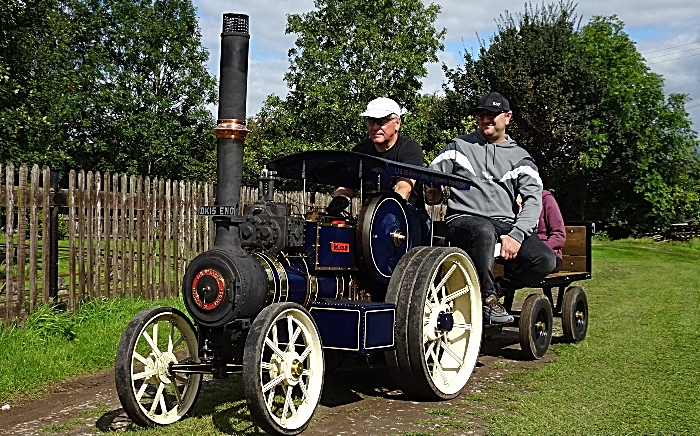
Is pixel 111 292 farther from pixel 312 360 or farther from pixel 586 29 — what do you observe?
pixel 586 29

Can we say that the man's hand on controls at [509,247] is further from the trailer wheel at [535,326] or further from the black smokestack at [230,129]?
the black smokestack at [230,129]

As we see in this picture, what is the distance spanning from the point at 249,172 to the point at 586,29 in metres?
26.9

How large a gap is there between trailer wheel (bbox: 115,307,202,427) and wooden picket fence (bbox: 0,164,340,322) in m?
2.34

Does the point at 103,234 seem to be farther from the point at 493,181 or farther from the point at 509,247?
the point at 509,247

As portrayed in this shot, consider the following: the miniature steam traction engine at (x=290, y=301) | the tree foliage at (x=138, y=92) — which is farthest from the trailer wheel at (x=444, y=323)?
the tree foliage at (x=138, y=92)

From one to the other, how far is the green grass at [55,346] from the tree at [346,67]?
61.0 feet

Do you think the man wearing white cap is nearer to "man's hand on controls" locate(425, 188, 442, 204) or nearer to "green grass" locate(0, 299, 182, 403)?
"man's hand on controls" locate(425, 188, 442, 204)

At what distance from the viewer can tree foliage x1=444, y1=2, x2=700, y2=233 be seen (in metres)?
32.8

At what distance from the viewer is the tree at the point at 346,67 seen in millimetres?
27484

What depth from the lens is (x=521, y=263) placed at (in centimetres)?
757

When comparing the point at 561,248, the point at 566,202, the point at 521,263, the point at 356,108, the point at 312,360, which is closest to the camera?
the point at 312,360

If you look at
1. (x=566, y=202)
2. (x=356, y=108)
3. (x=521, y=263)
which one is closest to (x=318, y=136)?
(x=356, y=108)

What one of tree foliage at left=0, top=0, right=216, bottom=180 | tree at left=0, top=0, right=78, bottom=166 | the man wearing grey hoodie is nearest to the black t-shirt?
the man wearing grey hoodie

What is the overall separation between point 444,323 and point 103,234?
16.4ft
